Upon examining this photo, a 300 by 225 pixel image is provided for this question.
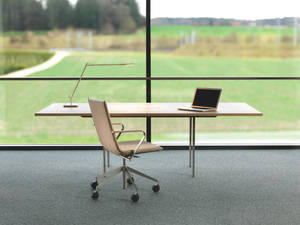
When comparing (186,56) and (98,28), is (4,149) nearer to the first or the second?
(98,28)

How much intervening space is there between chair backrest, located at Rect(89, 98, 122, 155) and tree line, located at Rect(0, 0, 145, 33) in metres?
5.29

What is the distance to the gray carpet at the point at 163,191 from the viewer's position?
138 inches

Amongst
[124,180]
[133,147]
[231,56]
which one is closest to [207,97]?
[133,147]

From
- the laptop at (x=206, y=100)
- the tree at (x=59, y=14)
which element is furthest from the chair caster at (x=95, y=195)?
the tree at (x=59, y=14)

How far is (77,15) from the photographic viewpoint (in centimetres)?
1115

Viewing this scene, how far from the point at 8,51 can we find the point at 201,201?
958 centimetres

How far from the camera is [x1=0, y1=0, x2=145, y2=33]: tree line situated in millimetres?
9384

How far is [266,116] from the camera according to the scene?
680 inches

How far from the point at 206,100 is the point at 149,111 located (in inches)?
25.1

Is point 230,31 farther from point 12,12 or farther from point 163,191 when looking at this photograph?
point 163,191

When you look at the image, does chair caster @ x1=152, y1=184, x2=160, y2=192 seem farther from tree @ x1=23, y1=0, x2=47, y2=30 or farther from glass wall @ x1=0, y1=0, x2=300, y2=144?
tree @ x1=23, y1=0, x2=47, y2=30

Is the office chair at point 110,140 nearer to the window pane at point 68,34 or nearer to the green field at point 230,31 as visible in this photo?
the window pane at point 68,34

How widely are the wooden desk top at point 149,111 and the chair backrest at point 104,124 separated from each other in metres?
0.42

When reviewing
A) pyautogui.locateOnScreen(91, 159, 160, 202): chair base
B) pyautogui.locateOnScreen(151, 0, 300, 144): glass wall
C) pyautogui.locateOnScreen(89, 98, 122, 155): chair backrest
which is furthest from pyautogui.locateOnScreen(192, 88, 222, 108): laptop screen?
pyautogui.locateOnScreen(151, 0, 300, 144): glass wall
